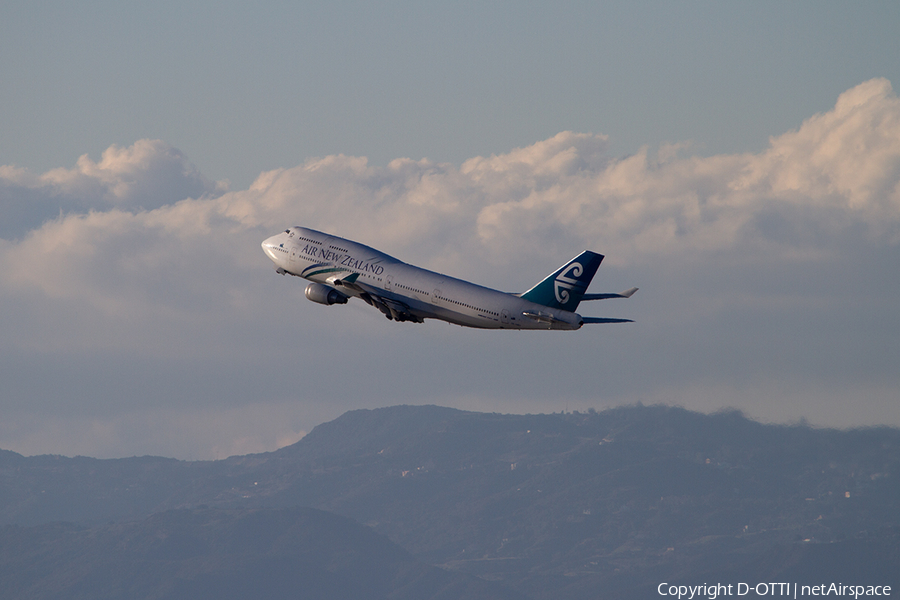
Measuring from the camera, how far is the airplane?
10600 cm

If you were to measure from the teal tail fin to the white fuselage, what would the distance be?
988mm

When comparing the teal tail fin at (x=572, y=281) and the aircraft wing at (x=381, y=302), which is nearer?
the teal tail fin at (x=572, y=281)

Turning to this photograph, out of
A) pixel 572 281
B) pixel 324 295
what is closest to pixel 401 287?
pixel 324 295

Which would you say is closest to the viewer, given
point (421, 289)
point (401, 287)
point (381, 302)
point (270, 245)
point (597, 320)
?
point (597, 320)

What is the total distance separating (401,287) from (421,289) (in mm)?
2599

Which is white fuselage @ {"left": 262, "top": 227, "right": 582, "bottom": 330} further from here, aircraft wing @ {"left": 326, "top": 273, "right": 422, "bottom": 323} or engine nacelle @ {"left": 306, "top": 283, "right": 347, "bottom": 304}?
engine nacelle @ {"left": 306, "top": 283, "right": 347, "bottom": 304}

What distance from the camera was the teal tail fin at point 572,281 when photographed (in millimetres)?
105812

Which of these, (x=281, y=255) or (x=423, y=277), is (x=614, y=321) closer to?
(x=423, y=277)

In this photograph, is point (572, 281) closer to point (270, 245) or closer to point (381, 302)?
point (381, 302)

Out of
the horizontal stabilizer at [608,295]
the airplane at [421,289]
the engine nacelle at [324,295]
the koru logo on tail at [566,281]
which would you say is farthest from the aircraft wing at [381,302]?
the horizontal stabilizer at [608,295]

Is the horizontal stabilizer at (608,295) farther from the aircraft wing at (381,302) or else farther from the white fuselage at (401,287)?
the aircraft wing at (381,302)

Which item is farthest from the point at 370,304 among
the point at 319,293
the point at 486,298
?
the point at 486,298

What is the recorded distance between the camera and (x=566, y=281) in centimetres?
10600

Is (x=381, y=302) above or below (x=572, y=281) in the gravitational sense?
above
